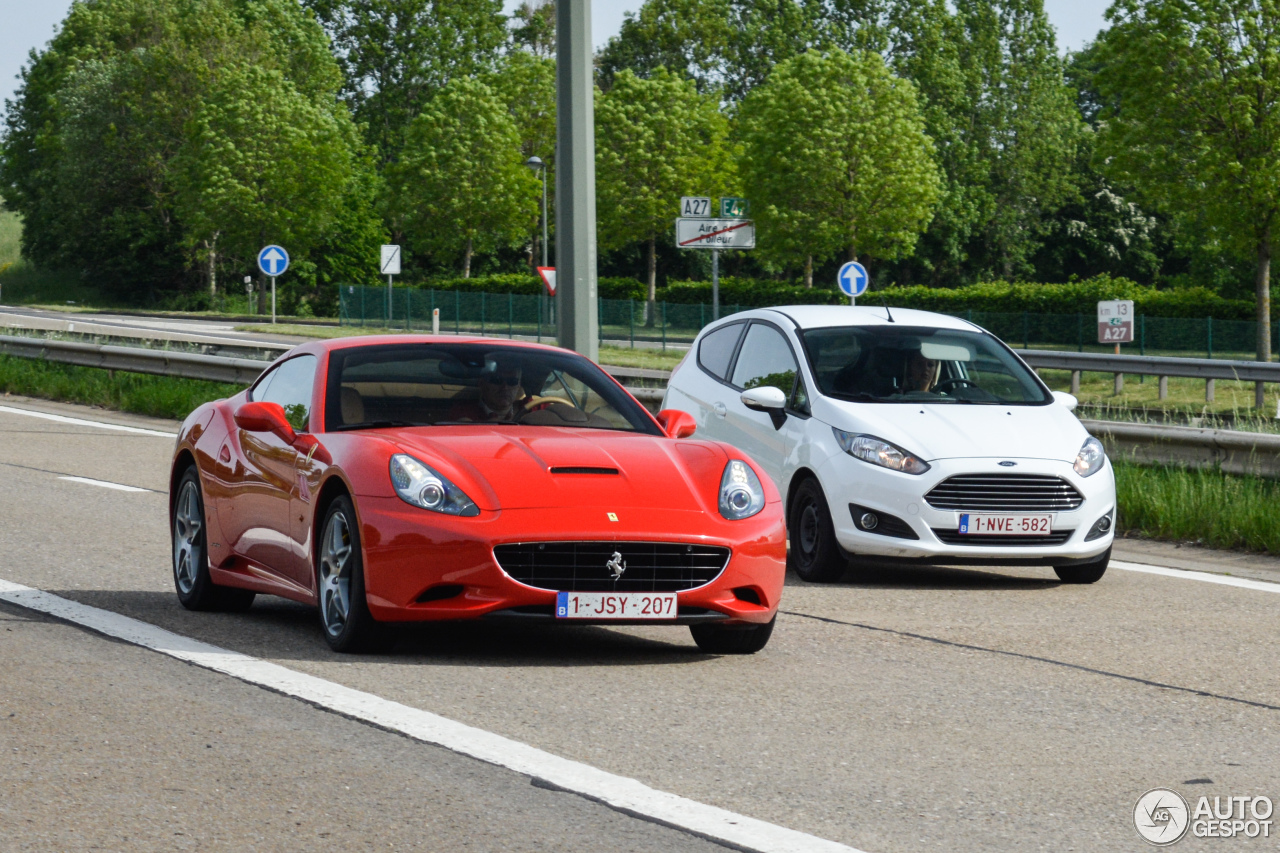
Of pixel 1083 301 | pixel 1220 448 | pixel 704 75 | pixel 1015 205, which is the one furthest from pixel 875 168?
pixel 1220 448

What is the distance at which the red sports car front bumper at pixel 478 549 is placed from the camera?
6.74 meters

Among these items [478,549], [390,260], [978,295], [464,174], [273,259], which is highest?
[464,174]

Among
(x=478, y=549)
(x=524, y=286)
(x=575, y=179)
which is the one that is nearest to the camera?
(x=478, y=549)

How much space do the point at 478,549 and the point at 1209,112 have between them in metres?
36.7

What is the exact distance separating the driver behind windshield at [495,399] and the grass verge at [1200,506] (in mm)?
5871

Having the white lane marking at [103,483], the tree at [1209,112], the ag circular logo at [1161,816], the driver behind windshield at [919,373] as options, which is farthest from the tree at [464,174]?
the ag circular logo at [1161,816]

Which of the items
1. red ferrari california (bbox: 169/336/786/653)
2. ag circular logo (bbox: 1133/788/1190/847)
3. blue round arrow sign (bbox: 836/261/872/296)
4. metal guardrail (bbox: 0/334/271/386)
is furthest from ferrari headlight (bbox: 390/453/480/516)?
blue round arrow sign (bbox: 836/261/872/296)

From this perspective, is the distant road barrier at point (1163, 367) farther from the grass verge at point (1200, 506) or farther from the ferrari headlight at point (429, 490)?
the ferrari headlight at point (429, 490)

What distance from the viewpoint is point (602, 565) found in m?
6.84

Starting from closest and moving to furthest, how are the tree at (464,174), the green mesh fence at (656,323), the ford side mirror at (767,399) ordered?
1. the ford side mirror at (767,399)
2. the green mesh fence at (656,323)
3. the tree at (464,174)

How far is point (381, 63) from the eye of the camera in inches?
3748

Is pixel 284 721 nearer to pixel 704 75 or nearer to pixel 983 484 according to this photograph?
pixel 983 484

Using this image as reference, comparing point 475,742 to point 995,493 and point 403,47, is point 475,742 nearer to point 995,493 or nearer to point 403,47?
point 995,493

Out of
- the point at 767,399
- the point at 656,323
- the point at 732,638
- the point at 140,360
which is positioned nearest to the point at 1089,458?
the point at 767,399
